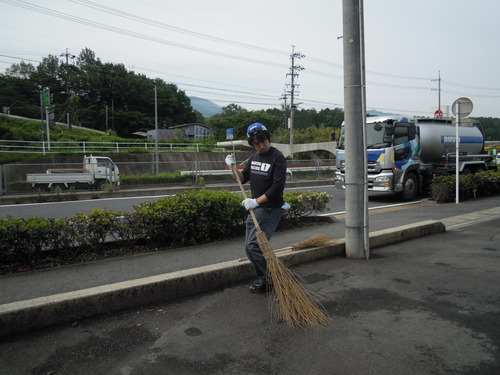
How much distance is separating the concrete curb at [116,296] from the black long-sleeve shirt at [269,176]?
0.95 metres

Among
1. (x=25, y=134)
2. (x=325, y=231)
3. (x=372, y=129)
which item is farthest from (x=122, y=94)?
(x=325, y=231)

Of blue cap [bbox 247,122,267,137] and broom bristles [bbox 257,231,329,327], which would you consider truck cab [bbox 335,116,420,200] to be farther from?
broom bristles [bbox 257,231,329,327]

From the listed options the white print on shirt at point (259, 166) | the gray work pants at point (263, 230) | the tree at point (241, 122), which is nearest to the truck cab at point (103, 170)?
the white print on shirt at point (259, 166)

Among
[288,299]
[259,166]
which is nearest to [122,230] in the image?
[259,166]

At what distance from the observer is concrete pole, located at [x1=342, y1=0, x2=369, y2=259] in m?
5.12

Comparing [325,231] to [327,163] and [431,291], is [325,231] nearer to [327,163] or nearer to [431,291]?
[431,291]

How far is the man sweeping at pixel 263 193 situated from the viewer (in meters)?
3.87

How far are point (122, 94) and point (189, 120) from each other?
16.7 meters

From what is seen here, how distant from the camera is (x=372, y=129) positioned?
516 inches

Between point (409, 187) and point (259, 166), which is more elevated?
point (259, 166)

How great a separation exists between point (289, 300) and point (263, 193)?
3.78 feet

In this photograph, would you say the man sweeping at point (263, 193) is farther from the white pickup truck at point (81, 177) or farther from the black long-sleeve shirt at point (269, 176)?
A: the white pickup truck at point (81, 177)

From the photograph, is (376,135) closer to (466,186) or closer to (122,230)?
(466,186)

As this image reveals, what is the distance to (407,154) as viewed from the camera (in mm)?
13289
